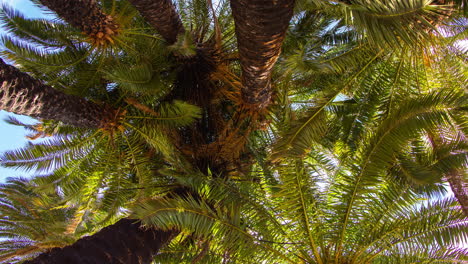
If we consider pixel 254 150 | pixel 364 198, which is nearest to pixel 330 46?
pixel 254 150

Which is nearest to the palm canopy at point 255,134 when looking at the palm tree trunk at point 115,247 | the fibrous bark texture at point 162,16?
the fibrous bark texture at point 162,16

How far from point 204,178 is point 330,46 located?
3.49 metres

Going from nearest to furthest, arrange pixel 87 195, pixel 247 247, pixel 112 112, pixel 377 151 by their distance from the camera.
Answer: pixel 377 151 < pixel 247 247 < pixel 112 112 < pixel 87 195

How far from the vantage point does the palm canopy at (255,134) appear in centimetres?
471

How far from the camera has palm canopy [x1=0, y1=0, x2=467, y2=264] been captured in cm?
471

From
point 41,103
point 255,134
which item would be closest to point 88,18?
point 41,103

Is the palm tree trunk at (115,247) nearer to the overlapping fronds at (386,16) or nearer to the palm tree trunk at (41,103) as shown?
the palm tree trunk at (41,103)

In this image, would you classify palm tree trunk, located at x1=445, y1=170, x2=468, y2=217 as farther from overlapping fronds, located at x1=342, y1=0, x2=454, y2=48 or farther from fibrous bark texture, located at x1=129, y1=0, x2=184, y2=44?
fibrous bark texture, located at x1=129, y1=0, x2=184, y2=44

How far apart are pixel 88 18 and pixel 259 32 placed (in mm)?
2716

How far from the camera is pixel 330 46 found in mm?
6719

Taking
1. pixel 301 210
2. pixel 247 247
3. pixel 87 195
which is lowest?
pixel 87 195

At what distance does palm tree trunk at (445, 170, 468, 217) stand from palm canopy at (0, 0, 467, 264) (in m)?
0.03

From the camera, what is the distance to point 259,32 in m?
3.54

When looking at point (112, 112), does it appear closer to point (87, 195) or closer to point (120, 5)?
point (87, 195)
